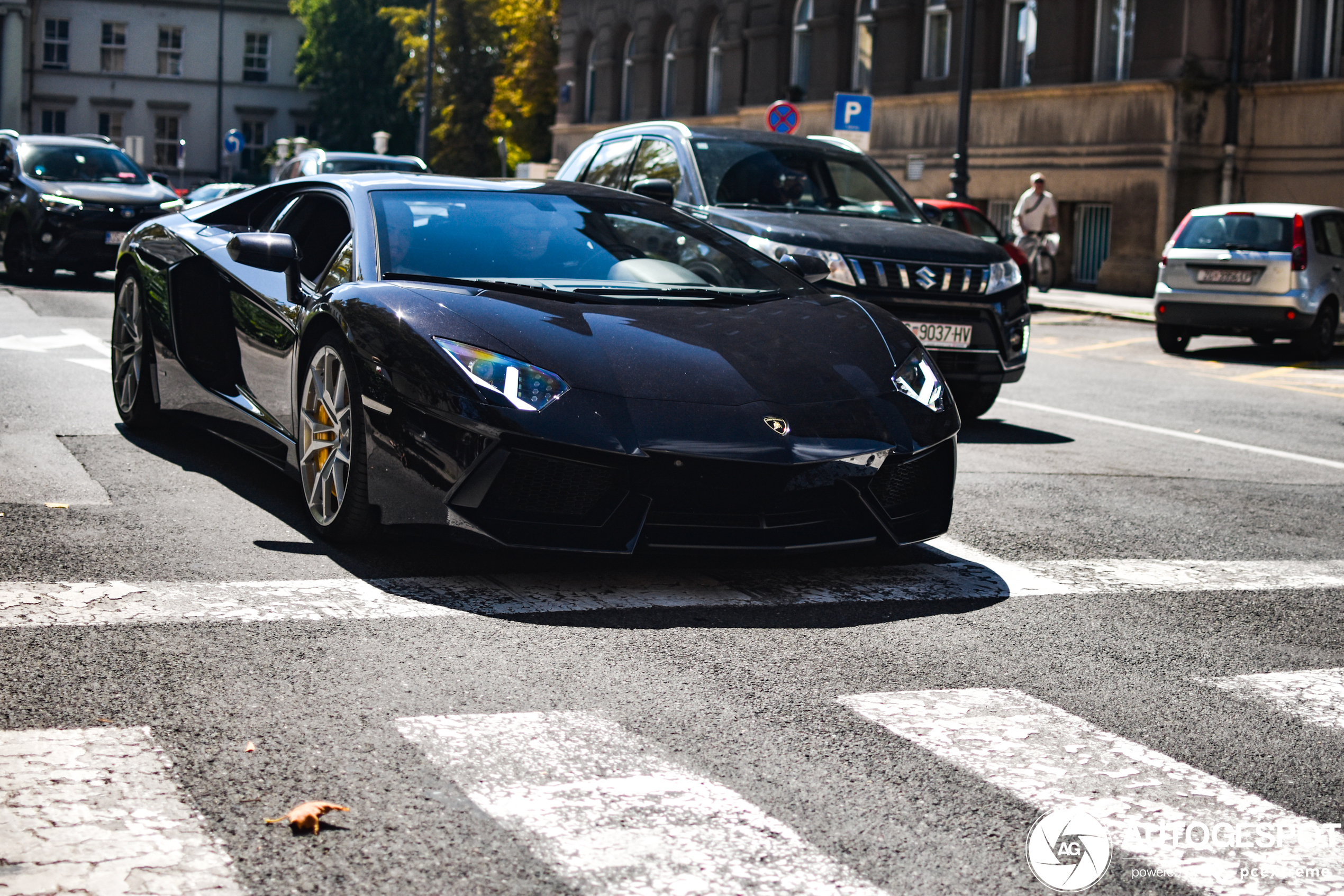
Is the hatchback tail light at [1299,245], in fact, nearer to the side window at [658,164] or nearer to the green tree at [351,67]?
the side window at [658,164]

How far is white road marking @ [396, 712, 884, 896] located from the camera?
296cm

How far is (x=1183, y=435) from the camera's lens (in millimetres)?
10383

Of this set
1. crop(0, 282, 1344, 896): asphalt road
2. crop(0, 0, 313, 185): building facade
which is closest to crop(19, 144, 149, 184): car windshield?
crop(0, 282, 1344, 896): asphalt road

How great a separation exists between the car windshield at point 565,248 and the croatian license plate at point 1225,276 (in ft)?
38.4

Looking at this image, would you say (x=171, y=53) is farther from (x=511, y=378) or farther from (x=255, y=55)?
(x=511, y=378)

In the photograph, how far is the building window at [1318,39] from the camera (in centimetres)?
2575

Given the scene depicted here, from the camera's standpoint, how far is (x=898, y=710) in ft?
13.2

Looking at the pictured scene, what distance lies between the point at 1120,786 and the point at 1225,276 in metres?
14.6

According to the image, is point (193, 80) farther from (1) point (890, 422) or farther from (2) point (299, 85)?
(1) point (890, 422)

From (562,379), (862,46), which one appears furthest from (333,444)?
(862,46)

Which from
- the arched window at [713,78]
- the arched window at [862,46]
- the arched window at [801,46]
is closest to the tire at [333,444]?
the arched window at [862,46]

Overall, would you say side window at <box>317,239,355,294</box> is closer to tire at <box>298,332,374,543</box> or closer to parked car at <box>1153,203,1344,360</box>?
tire at <box>298,332,374,543</box>

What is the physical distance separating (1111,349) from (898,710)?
14.8m

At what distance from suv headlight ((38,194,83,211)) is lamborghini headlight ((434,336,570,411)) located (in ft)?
50.5
